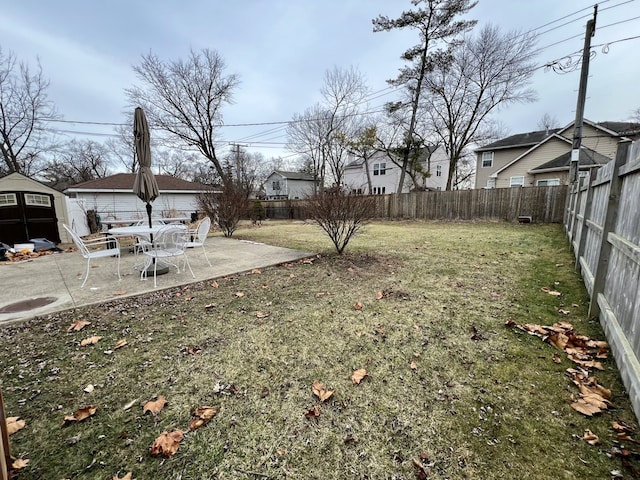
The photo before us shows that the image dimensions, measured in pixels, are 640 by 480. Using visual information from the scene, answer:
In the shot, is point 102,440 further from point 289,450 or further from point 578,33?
point 578,33

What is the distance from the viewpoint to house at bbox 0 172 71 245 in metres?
8.48

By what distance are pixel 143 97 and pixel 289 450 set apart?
23.9 m

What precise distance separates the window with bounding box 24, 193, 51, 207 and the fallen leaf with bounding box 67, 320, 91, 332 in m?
9.34

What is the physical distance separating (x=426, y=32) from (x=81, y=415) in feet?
69.2

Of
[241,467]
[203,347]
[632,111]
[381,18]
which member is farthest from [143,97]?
[632,111]

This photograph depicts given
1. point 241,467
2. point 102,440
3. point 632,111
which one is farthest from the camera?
point 632,111

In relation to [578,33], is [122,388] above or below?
below

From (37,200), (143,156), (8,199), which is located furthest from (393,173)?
(8,199)

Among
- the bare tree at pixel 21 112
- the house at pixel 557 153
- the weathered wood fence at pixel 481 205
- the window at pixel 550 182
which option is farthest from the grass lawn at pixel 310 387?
the bare tree at pixel 21 112

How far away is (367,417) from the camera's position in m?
1.66

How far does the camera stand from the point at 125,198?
17422 millimetres

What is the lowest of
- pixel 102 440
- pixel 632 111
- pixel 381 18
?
pixel 102 440

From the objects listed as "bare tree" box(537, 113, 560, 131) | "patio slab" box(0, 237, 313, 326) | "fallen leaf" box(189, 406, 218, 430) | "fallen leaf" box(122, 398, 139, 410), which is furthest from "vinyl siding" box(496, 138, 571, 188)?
"fallen leaf" box(122, 398, 139, 410)

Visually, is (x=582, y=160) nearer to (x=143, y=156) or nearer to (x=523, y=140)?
(x=523, y=140)
